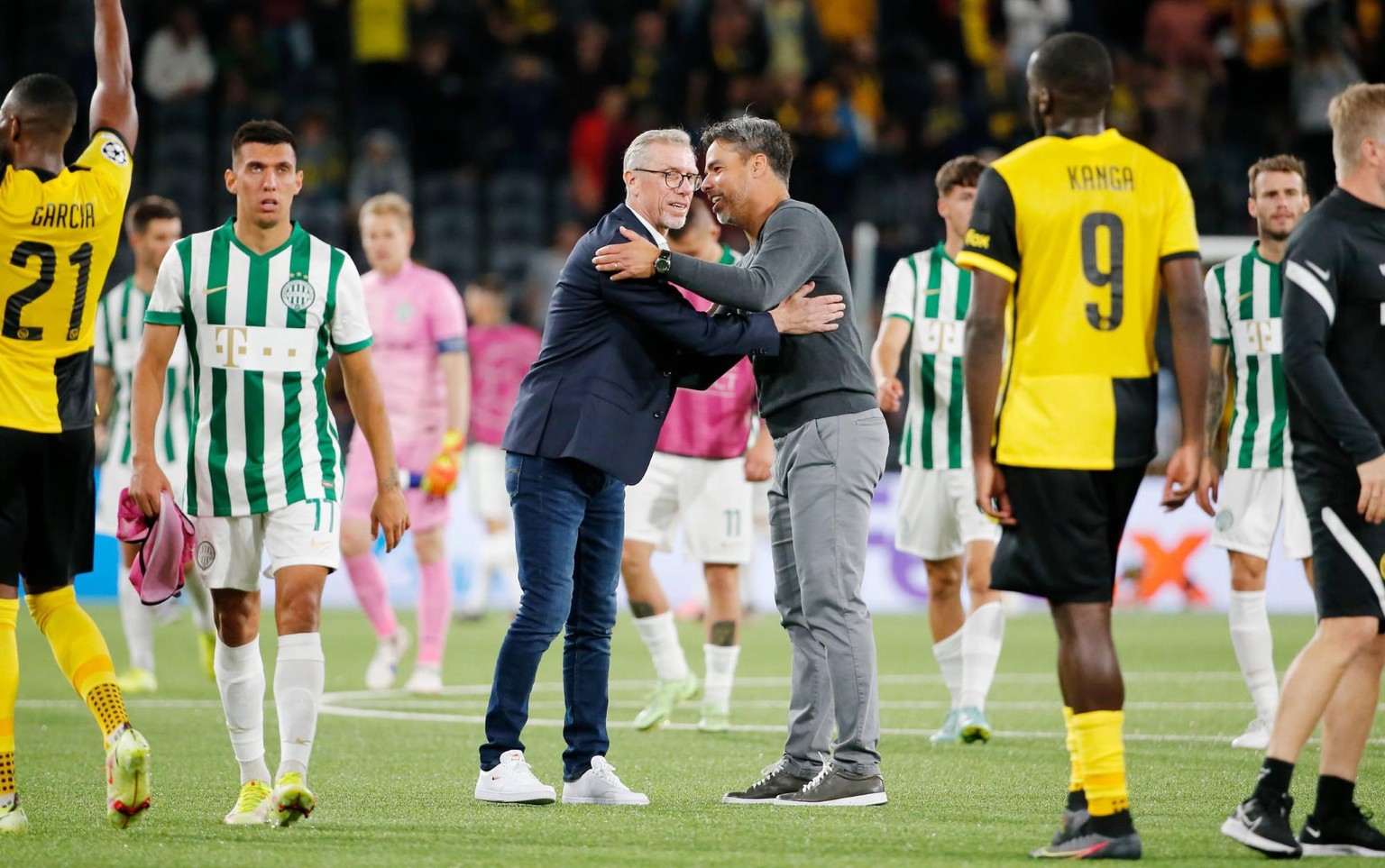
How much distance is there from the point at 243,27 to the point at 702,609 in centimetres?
866

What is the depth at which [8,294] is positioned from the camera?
223 inches

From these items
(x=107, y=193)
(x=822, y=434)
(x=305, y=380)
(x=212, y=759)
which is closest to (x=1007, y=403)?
(x=822, y=434)

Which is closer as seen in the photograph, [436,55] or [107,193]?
[107,193]

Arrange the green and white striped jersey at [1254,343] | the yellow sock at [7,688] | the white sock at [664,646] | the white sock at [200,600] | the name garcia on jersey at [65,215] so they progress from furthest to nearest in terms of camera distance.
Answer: the white sock at [200,600] < the white sock at [664,646] < the green and white striped jersey at [1254,343] < the name garcia on jersey at [65,215] < the yellow sock at [7,688]

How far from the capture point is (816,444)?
6.22 meters

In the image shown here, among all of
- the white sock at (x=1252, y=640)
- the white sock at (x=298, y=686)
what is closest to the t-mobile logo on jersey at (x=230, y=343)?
the white sock at (x=298, y=686)

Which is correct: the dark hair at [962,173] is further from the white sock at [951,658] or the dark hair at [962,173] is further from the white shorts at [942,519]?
the white sock at [951,658]

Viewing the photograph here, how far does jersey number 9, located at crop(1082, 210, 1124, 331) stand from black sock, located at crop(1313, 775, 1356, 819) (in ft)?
4.84

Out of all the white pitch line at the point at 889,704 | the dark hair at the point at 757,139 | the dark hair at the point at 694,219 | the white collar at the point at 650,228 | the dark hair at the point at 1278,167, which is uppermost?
the dark hair at the point at 1278,167

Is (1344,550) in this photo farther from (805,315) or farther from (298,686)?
(298,686)

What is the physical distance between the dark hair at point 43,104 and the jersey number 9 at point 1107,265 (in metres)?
3.20

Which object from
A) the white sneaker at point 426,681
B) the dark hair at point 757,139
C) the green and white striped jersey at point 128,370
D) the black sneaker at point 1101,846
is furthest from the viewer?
the white sneaker at point 426,681

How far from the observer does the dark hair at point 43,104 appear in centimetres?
570

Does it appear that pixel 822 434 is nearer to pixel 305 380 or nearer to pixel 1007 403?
pixel 1007 403
